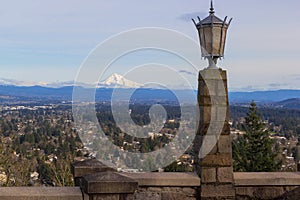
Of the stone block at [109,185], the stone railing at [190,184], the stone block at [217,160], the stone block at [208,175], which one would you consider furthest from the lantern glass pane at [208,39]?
the stone block at [109,185]

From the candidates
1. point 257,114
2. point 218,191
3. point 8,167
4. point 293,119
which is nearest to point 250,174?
point 218,191

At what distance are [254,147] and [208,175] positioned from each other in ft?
45.8

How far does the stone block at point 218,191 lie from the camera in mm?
5100

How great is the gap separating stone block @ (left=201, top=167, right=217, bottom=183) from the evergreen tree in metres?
10.4

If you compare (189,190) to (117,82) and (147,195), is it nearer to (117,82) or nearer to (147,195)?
(147,195)

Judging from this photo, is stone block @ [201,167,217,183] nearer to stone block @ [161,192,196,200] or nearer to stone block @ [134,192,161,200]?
stone block @ [161,192,196,200]

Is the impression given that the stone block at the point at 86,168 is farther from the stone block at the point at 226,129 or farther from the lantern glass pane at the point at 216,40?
the lantern glass pane at the point at 216,40

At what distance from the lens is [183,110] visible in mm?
5328

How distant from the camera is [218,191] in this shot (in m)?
5.13

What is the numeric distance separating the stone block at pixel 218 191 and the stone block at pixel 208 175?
0.06 meters

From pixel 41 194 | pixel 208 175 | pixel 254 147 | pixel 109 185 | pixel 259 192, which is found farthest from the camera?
pixel 254 147

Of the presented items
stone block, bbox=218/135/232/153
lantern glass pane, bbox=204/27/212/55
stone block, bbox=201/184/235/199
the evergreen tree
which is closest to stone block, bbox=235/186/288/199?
stone block, bbox=201/184/235/199

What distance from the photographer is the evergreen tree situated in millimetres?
16281

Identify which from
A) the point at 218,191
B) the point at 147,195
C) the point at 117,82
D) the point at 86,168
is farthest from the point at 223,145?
the point at 86,168
